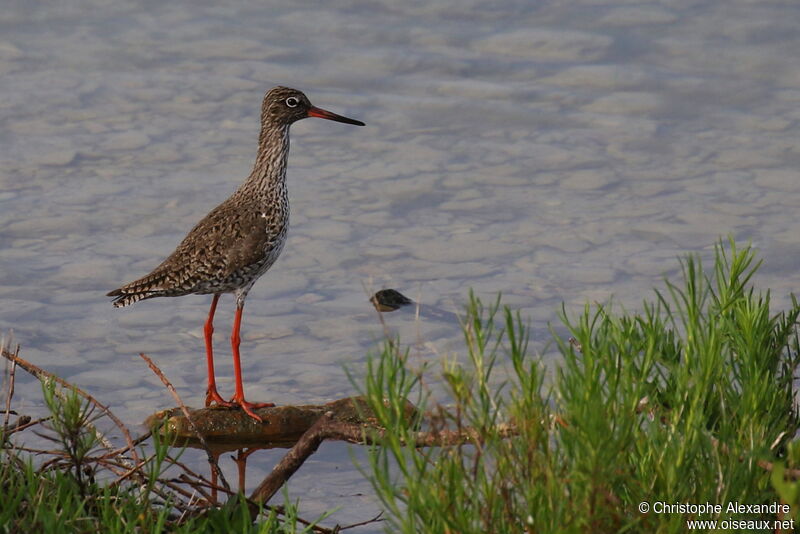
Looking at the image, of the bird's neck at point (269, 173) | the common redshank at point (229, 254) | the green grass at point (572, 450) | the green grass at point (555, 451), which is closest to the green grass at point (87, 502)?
the green grass at point (555, 451)

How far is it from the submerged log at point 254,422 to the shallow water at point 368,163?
35 centimetres

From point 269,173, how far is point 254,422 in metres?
1.97

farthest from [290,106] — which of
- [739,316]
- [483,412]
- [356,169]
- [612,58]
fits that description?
[612,58]

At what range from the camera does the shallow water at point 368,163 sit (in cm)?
1029

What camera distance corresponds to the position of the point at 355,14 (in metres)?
17.3

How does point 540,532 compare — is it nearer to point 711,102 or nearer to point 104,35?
point 711,102

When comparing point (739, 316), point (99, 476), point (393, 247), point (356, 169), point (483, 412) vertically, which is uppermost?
point (356, 169)

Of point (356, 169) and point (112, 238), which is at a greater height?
point (356, 169)

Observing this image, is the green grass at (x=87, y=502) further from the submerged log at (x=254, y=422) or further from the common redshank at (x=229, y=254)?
the common redshank at (x=229, y=254)

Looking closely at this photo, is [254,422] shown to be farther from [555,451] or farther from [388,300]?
[555,451]

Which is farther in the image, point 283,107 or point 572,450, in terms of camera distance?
point 283,107

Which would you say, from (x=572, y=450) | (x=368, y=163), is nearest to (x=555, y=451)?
(x=572, y=450)

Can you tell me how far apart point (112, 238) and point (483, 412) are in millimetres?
7516

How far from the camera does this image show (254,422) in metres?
8.73
